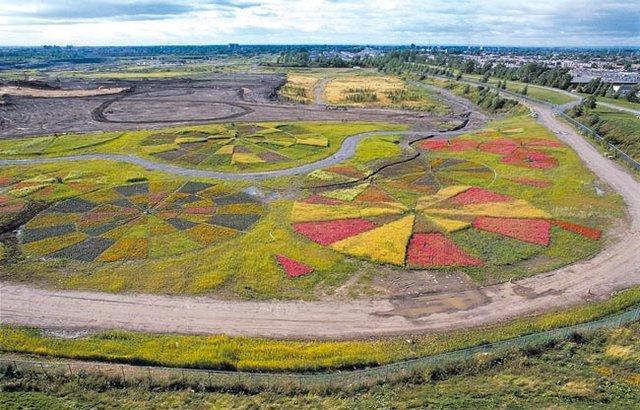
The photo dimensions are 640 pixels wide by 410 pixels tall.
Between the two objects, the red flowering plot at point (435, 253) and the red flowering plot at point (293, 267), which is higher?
the red flowering plot at point (435, 253)

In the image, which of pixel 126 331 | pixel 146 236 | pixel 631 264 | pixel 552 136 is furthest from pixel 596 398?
pixel 552 136

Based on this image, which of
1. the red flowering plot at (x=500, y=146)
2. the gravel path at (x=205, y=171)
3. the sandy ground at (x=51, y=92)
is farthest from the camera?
the sandy ground at (x=51, y=92)

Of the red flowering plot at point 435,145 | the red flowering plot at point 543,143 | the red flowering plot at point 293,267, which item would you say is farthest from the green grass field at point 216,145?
the red flowering plot at point 293,267

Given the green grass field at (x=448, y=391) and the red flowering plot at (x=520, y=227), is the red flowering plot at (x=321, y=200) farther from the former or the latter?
the green grass field at (x=448, y=391)

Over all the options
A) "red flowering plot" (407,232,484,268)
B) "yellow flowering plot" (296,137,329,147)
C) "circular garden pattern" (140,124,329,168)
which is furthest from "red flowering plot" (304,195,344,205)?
"yellow flowering plot" (296,137,329,147)

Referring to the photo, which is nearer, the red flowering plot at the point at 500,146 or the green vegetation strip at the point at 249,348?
the green vegetation strip at the point at 249,348

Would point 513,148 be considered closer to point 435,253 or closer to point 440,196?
point 440,196

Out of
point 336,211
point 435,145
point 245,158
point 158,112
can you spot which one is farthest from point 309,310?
point 158,112

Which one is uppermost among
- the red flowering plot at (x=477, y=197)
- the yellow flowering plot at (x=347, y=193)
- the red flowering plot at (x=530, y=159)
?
the red flowering plot at (x=530, y=159)
